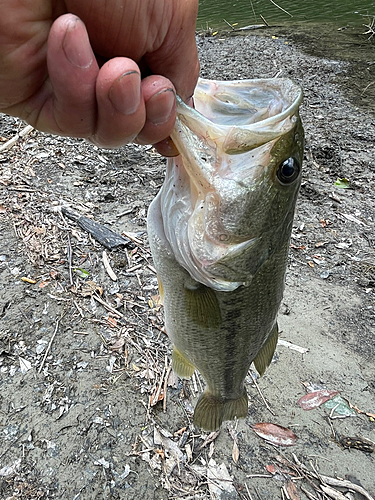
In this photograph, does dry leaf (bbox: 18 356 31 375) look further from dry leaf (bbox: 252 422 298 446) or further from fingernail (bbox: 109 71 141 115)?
fingernail (bbox: 109 71 141 115)

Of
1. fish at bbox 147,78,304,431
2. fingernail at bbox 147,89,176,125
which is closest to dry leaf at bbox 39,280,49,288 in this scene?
fish at bbox 147,78,304,431

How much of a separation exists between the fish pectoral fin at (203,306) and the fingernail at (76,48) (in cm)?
104

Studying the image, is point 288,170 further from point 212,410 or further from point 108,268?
point 108,268

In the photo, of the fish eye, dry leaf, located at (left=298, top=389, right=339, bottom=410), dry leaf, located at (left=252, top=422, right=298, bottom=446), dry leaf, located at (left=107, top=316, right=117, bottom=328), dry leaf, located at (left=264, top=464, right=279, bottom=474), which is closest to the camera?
the fish eye

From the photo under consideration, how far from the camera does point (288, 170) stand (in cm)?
156

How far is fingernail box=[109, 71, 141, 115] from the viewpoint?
3.45 ft

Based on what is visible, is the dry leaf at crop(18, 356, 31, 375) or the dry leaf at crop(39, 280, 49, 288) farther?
the dry leaf at crop(39, 280, 49, 288)

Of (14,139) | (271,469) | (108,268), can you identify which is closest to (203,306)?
(271,469)

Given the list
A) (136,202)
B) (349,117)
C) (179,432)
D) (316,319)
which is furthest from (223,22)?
(179,432)

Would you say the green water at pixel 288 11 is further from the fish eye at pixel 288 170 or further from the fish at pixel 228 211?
the fish eye at pixel 288 170

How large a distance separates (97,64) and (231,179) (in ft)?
2.10

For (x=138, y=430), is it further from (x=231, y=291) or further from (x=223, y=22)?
(x=223, y=22)

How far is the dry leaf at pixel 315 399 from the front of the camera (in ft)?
9.38

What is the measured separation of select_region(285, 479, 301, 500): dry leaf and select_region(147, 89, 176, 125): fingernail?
2223 millimetres
